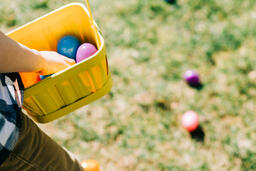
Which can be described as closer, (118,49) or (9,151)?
(9,151)

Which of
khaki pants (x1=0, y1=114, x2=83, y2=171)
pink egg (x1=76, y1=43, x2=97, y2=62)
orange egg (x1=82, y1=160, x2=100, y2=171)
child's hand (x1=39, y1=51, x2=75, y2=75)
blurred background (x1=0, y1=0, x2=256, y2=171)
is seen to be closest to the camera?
khaki pants (x1=0, y1=114, x2=83, y2=171)

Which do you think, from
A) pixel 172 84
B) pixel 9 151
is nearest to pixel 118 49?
pixel 172 84

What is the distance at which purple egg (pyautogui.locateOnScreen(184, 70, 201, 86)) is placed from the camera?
7.20 ft

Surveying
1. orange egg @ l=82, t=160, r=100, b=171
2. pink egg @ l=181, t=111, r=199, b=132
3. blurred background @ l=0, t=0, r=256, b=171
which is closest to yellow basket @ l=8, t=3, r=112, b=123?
orange egg @ l=82, t=160, r=100, b=171

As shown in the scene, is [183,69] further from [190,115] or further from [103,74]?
[103,74]

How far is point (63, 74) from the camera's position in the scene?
1264 millimetres

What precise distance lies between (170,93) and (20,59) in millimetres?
1393

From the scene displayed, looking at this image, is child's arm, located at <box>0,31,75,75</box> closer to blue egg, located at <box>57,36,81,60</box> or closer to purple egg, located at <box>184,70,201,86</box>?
blue egg, located at <box>57,36,81,60</box>

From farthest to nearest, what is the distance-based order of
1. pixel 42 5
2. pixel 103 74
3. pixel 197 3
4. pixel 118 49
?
pixel 42 5 < pixel 197 3 < pixel 118 49 < pixel 103 74

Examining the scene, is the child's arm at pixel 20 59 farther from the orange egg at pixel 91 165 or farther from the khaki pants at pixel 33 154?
the orange egg at pixel 91 165

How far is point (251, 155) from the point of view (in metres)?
1.86

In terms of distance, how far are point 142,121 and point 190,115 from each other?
1.23ft

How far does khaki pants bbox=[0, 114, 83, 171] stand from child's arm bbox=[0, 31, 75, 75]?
0.77ft

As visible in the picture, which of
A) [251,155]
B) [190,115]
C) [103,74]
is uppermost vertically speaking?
[103,74]
